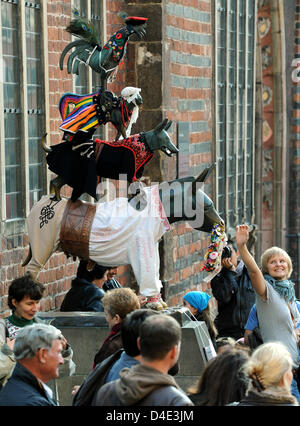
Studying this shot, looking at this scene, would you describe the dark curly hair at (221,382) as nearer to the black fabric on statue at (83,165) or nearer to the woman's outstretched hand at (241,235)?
the woman's outstretched hand at (241,235)

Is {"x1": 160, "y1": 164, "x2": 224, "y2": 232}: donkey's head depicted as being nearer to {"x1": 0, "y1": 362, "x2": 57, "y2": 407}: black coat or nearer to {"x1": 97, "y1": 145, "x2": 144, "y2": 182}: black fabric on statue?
{"x1": 97, "y1": 145, "x2": 144, "y2": 182}: black fabric on statue

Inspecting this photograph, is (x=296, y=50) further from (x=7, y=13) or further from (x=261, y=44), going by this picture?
(x=7, y=13)

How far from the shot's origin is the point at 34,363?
5453 mm

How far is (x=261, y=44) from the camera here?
19.3 m

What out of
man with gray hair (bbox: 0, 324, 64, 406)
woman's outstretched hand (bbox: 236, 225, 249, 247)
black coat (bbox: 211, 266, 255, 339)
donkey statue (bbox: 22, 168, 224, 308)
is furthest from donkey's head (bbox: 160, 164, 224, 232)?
man with gray hair (bbox: 0, 324, 64, 406)

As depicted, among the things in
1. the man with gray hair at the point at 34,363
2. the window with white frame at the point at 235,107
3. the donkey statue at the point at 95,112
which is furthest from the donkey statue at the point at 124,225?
the window with white frame at the point at 235,107

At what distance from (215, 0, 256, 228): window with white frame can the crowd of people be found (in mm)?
8145

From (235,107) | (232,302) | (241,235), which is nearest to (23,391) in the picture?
(241,235)

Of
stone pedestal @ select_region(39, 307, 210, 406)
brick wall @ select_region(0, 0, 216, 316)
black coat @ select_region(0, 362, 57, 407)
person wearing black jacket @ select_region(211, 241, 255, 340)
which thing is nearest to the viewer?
black coat @ select_region(0, 362, 57, 407)

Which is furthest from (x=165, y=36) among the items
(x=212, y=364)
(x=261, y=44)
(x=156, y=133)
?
(x=212, y=364)

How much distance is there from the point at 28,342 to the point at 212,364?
95 cm

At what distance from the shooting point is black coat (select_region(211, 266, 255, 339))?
29.7 feet

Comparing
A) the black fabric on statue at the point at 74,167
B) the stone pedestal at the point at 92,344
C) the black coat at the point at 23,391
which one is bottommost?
the stone pedestal at the point at 92,344

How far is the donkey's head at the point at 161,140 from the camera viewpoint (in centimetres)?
820
